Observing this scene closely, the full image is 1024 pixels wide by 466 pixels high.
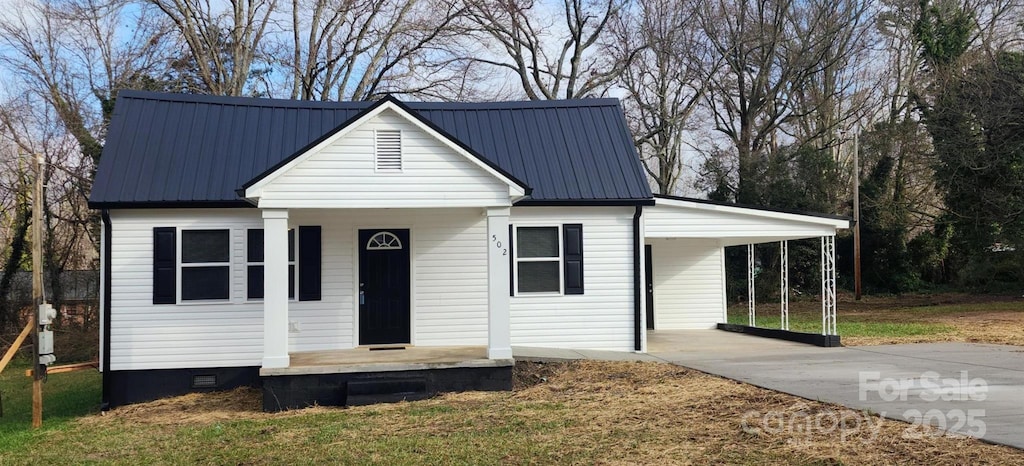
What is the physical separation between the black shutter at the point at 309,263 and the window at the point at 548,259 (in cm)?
319

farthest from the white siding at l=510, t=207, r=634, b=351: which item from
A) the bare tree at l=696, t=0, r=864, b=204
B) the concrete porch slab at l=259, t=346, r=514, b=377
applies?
the bare tree at l=696, t=0, r=864, b=204

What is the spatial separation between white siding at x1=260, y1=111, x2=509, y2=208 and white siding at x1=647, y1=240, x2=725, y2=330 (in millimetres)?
7758

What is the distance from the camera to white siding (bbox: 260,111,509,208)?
33.6 ft

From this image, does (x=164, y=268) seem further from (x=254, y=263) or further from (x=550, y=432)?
(x=550, y=432)

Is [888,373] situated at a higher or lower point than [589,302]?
lower

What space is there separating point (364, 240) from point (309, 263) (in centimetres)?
97

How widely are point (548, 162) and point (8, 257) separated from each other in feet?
51.6

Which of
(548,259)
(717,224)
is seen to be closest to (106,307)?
(548,259)

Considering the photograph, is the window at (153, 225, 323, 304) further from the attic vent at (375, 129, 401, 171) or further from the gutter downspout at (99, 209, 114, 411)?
the attic vent at (375, 129, 401, 171)

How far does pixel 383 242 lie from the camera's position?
12.9 meters

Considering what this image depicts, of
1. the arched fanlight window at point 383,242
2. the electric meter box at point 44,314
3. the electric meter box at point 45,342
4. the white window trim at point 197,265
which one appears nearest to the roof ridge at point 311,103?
the arched fanlight window at point 383,242

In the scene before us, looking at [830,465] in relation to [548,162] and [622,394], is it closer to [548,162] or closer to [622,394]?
[622,394]

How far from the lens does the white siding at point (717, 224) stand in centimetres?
1354

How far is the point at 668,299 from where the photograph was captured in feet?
57.3
